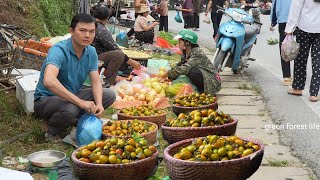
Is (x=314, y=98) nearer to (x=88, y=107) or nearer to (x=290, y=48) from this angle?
(x=290, y=48)

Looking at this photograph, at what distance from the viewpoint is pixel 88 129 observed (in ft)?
15.8

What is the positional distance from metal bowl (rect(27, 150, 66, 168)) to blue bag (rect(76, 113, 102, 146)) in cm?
83

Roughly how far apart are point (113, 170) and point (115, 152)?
19 centimetres

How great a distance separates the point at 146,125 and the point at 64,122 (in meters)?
0.83

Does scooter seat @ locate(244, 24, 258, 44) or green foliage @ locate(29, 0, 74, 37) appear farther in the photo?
green foliage @ locate(29, 0, 74, 37)

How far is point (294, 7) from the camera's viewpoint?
697cm

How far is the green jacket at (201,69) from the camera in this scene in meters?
7.02

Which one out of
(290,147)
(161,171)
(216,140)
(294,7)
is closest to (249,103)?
(294,7)

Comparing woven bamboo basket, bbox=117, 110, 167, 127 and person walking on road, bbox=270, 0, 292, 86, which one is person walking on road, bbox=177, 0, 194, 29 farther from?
woven bamboo basket, bbox=117, 110, 167, 127

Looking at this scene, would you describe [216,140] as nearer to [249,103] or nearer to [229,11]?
[249,103]

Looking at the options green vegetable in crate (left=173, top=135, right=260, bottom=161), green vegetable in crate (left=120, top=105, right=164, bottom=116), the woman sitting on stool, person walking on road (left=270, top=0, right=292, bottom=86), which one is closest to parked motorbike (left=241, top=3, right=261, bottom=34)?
the woman sitting on stool

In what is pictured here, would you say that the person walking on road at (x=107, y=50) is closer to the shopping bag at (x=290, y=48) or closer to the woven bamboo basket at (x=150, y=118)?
the woven bamboo basket at (x=150, y=118)

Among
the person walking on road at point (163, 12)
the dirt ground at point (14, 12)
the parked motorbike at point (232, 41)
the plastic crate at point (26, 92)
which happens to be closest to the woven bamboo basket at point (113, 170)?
the plastic crate at point (26, 92)

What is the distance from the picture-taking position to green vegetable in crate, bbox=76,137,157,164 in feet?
A: 12.3
